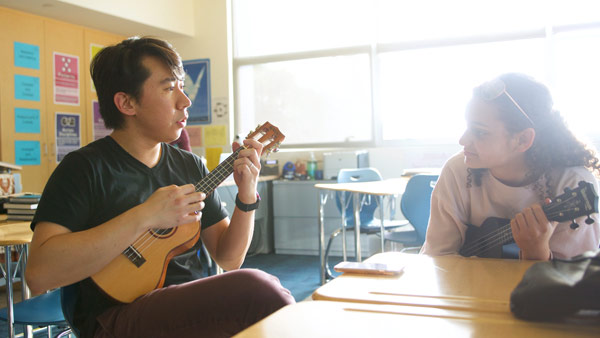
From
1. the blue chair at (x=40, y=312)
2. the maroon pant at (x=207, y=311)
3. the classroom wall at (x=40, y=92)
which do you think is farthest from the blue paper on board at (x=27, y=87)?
the maroon pant at (x=207, y=311)

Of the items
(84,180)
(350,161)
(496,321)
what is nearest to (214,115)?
(350,161)

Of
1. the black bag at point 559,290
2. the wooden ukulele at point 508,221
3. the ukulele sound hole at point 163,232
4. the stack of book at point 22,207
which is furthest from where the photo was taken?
the stack of book at point 22,207

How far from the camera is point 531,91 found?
1396 mm

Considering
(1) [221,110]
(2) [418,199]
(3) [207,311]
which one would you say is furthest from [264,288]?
(1) [221,110]

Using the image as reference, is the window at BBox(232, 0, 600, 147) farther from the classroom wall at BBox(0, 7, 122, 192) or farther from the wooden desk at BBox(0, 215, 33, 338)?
the wooden desk at BBox(0, 215, 33, 338)

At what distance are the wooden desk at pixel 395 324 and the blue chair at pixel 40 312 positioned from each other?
129cm

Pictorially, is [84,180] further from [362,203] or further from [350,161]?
[350,161]

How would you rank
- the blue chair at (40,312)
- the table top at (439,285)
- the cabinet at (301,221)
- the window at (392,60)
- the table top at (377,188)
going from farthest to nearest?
the cabinet at (301,221), the window at (392,60), the table top at (377,188), the blue chair at (40,312), the table top at (439,285)

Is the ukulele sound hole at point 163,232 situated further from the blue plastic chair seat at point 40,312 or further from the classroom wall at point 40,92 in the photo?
the classroom wall at point 40,92

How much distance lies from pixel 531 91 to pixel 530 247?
1.42 ft

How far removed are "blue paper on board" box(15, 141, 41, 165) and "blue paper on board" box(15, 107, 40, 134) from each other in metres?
0.11

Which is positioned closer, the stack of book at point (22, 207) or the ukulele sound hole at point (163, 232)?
the ukulele sound hole at point (163, 232)

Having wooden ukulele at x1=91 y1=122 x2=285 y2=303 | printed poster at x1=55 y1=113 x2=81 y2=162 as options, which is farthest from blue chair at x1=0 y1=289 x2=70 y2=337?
printed poster at x1=55 y1=113 x2=81 y2=162

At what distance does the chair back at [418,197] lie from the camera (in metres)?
3.11
